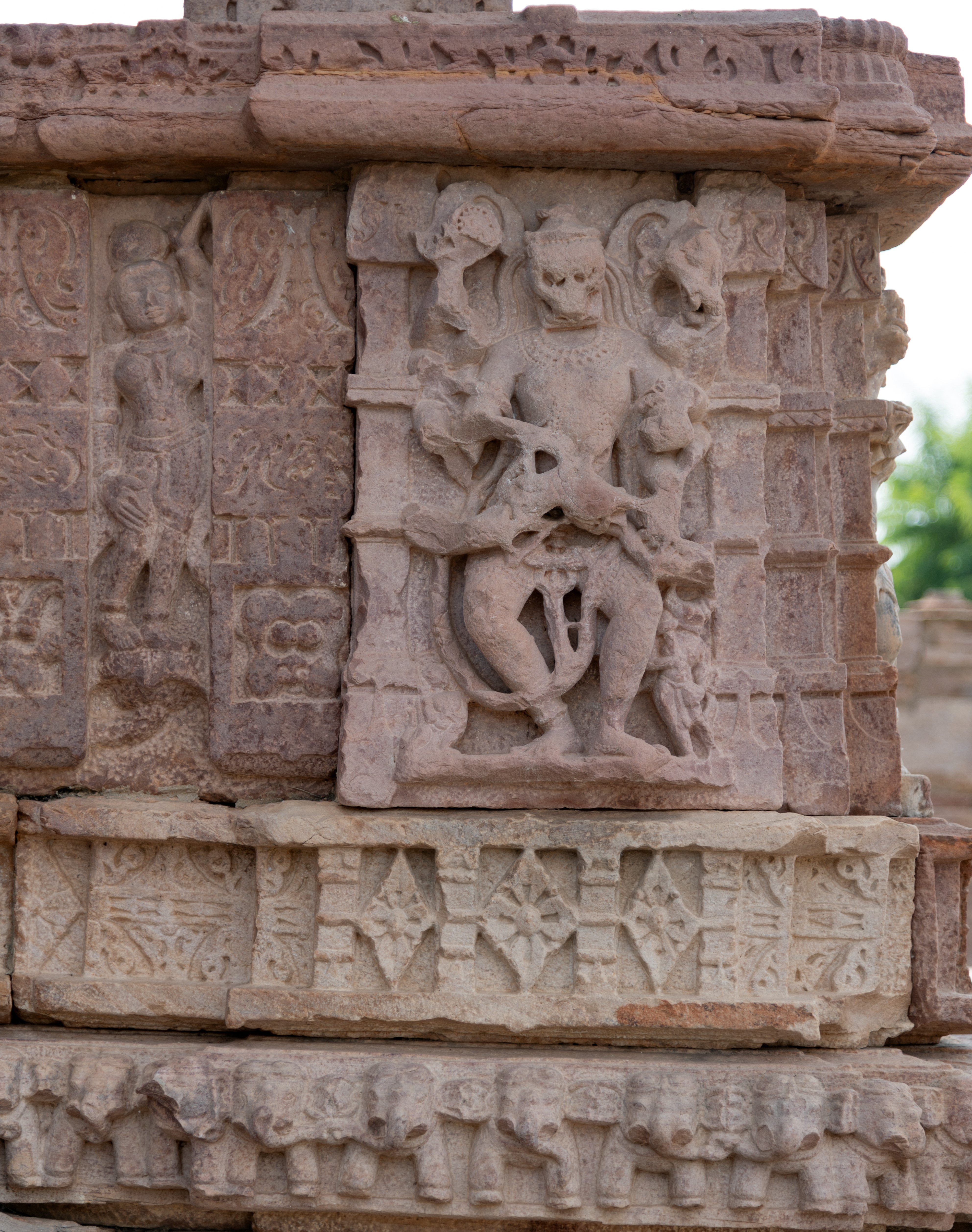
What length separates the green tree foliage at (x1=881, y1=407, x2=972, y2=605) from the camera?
2339 centimetres

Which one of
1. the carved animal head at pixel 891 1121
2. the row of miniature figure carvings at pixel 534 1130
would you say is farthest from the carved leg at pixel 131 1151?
the carved animal head at pixel 891 1121

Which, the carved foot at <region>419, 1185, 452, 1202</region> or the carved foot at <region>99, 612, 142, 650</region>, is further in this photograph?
the carved foot at <region>99, 612, 142, 650</region>

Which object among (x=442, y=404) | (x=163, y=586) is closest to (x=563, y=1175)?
(x=163, y=586)

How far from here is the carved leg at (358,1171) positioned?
3494mm

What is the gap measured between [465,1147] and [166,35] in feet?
10.3

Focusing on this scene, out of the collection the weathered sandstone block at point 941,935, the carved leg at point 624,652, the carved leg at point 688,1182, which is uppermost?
the carved leg at point 624,652

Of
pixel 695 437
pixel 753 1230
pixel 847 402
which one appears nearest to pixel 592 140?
pixel 695 437

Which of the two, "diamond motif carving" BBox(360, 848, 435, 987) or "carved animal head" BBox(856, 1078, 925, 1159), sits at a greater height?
"diamond motif carving" BBox(360, 848, 435, 987)

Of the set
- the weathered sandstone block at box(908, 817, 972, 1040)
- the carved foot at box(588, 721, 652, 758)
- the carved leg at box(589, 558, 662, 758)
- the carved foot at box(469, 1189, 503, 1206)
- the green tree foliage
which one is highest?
the green tree foliage

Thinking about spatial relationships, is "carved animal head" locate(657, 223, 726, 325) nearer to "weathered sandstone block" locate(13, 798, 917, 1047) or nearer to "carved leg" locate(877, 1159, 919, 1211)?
"weathered sandstone block" locate(13, 798, 917, 1047)

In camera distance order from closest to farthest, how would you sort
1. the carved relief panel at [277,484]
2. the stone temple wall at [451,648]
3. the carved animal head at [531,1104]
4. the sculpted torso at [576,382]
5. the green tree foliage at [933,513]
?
the carved animal head at [531,1104] < the stone temple wall at [451,648] < the sculpted torso at [576,382] < the carved relief panel at [277,484] < the green tree foliage at [933,513]

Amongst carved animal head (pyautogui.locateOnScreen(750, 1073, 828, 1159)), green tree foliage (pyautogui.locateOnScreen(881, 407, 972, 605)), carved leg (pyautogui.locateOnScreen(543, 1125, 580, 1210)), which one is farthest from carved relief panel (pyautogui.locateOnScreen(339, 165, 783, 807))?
green tree foliage (pyautogui.locateOnScreen(881, 407, 972, 605))

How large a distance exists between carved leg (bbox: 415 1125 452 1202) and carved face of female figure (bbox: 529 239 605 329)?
7.25 ft

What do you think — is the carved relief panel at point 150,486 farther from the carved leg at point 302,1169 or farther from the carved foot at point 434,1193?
the carved foot at point 434,1193
